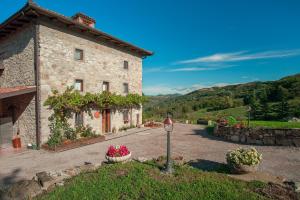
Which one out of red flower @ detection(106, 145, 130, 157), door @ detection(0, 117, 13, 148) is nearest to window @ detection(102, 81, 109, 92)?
door @ detection(0, 117, 13, 148)

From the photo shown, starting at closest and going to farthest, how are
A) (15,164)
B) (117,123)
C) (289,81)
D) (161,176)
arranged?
(161,176), (15,164), (117,123), (289,81)

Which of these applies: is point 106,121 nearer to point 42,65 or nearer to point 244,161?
point 42,65

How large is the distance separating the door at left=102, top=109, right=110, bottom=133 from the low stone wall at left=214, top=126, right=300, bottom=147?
960 cm

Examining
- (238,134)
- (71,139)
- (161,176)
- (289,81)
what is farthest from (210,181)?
(289,81)

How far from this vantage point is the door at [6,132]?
40.2 ft

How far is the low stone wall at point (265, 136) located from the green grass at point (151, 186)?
7.37 metres

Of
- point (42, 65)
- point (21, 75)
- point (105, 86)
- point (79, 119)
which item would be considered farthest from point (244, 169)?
point (21, 75)

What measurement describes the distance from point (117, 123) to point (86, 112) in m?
3.85

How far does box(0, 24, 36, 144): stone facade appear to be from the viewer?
1223 centimetres

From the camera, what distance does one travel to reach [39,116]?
11.8 metres

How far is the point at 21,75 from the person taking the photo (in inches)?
510

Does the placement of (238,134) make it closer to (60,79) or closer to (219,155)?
(219,155)

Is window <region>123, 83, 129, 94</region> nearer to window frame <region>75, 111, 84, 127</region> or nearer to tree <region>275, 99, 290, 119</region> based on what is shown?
window frame <region>75, 111, 84, 127</region>

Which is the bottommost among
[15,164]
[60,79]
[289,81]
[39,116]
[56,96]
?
[15,164]
